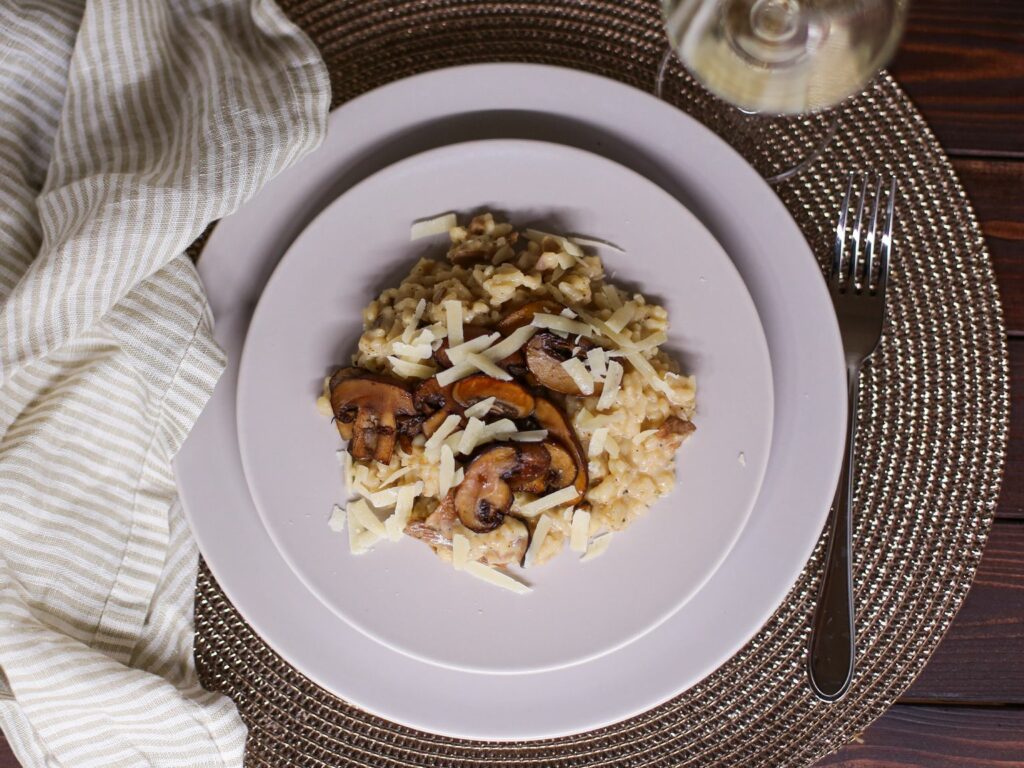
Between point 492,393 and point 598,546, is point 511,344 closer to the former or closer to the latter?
point 492,393

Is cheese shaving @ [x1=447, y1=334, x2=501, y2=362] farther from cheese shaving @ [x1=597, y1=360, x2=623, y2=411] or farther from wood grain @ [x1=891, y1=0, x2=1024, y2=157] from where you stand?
wood grain @ [x1=891, y1=0, x2=1024, y2=157]

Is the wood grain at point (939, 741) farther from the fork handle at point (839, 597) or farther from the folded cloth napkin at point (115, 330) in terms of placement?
the folded cloth napkin at point (115, 330)

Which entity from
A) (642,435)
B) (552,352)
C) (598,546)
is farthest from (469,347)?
(598,546)

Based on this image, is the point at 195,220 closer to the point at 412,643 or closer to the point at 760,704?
the point at 412,643

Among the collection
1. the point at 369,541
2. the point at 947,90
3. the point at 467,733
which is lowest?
the point at 467,733

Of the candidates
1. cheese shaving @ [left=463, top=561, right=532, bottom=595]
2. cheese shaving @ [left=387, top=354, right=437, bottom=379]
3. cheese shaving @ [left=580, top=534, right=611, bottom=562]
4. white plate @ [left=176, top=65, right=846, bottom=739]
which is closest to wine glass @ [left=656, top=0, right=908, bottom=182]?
white plate @ [left=176, top=65, right=846, bottom=739]

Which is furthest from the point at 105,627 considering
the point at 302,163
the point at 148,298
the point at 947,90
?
the point at 947,90

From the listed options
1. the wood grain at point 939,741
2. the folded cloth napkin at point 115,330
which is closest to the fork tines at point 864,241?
the wood grain at point 939,741
